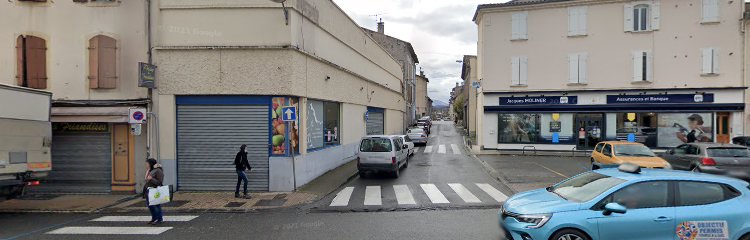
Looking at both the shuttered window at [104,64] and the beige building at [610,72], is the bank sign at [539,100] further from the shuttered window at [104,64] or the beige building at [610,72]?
the shuttered window at [104,64]

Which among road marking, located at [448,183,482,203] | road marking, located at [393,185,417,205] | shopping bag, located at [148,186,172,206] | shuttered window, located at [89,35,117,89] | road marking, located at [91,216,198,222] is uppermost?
shuttered window, located at [89,35,117,89]

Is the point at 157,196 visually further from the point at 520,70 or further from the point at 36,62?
the point at 520,70

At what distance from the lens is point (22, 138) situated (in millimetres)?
9008

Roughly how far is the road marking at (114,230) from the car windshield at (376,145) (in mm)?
7678

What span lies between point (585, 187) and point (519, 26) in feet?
63.5

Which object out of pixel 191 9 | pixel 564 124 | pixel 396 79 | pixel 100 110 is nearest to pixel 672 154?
pixel 564 124

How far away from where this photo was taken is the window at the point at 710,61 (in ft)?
69.0

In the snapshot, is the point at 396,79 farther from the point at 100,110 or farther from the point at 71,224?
the point at 71,224

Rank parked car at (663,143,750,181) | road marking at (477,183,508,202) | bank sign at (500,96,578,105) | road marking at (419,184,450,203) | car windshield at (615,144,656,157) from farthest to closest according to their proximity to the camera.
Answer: bank sign at (500,96,578,105)
car windshield at (615,144,656,157)
parked car at (663,143,750,181)
road marking at (477,183,508,202)
road marking at (419,184,450,203)

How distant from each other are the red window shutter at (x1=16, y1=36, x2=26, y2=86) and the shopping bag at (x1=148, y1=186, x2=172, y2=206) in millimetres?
7619

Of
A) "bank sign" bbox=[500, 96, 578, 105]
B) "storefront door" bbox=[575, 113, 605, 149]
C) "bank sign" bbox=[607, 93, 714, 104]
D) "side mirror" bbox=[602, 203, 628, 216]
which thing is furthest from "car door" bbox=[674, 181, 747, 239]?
"bank sign" bbox=[607, 93, 714, 104]

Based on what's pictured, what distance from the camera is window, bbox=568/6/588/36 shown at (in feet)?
73.1

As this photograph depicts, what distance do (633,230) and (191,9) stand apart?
12.2m

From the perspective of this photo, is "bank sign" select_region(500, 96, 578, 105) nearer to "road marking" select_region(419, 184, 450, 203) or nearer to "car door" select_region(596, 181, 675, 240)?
"road marking" select_region(419, 184, 450, 203)
